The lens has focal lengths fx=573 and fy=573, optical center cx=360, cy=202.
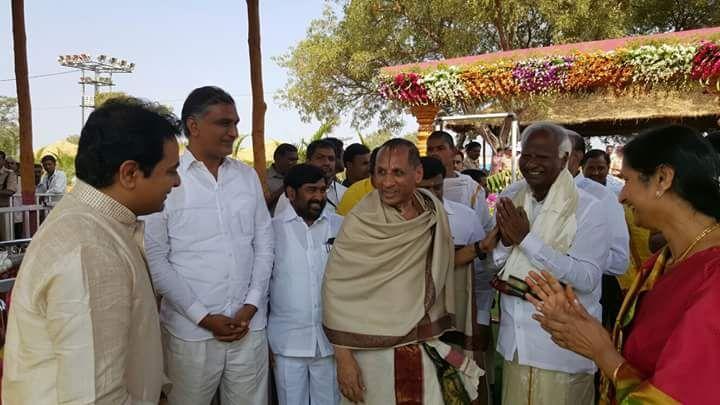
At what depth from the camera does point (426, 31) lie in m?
17.9

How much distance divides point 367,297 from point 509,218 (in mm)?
802

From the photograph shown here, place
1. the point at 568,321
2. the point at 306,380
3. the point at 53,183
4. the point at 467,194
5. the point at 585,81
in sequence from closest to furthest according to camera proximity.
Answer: the point at 568,321
the point at 306,380
the point at 467,194
the point at 585,81
the point at 53,183

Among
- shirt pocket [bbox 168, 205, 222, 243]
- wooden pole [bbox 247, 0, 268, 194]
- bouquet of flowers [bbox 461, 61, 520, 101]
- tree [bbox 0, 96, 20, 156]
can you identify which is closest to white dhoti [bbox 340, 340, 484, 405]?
shirt pocket [bbox 168, 205, 222, 243]

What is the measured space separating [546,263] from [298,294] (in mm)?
1363

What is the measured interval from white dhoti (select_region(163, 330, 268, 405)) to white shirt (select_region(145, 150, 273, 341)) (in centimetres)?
7

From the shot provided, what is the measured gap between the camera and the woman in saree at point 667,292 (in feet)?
4.87

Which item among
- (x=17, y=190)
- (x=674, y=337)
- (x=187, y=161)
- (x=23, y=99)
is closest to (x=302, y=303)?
(x=187, y=161)

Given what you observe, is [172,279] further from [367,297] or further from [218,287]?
[367,297]

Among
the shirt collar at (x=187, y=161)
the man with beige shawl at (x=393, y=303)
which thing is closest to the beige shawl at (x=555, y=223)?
the man with beige shawl at (x=393, y=303)

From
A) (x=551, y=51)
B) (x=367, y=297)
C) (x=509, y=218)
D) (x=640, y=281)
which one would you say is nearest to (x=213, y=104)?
(x=367, y=297)

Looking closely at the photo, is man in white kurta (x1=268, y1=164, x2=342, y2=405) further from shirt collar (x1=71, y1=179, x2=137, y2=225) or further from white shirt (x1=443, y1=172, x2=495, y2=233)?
shirt collar (x1=71, y1=179, x2=137, y2=225)

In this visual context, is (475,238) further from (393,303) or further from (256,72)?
(256,72)

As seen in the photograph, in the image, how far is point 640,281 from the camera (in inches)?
82.3

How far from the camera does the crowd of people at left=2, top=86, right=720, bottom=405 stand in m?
1.55
